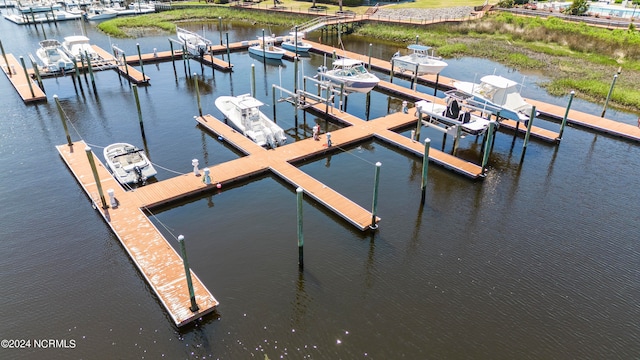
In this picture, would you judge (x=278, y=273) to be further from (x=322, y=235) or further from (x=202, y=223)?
(x=202, y=223)

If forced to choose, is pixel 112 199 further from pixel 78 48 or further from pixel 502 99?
pixel 78 48

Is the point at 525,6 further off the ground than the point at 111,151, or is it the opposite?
the point at 525,6

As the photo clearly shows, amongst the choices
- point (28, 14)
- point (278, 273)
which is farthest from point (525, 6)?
point (28, 14)

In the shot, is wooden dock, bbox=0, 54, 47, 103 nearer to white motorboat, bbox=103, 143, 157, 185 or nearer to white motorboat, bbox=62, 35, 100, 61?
white motorboat, bbox=62, 35, 100, 61

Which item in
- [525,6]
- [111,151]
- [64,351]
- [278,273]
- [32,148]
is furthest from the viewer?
[525,6]

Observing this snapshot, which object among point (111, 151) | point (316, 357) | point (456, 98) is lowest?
point (316, 357)

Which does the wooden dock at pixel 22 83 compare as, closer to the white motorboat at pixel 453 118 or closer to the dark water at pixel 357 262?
the dark water at pixel 357 262

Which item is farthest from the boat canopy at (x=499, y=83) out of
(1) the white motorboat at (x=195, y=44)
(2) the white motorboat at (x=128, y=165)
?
(1) the white motorboat at (x=195, y=44)

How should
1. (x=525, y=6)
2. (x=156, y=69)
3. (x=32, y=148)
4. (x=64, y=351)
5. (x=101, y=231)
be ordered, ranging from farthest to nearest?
(x=525, y=6)
(x=156, y=69)
(x=32, y=148)
(x=101, y=231)
(x=64, y=351)
